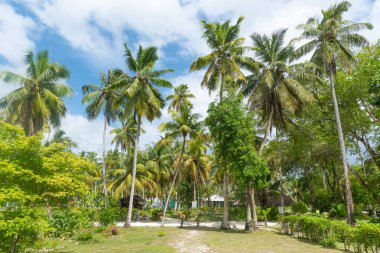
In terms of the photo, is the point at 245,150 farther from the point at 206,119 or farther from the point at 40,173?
the point at 40,173

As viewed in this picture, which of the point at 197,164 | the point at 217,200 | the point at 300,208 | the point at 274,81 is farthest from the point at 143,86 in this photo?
the point at 217,200

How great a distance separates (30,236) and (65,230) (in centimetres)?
1006

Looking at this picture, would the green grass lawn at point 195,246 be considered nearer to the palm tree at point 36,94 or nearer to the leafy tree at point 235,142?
the leafy tree at point 235,142

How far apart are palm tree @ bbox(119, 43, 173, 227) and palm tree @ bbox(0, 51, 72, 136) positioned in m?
5.20

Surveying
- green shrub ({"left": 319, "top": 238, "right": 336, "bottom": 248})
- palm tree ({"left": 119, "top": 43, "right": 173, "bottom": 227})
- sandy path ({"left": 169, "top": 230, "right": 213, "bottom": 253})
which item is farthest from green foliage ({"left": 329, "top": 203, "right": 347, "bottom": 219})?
palm tree ({"left": 119, "top": 43, "right": 173, "bottom": 227})

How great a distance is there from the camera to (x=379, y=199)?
1008 inches

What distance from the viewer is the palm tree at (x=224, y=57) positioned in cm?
2483

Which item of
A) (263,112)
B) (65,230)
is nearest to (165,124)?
(263,112)

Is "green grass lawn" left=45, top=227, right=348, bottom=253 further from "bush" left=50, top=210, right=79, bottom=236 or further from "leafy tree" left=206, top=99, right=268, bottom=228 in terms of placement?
"leafy tree" left=206, top=99, right=268, bottom=228

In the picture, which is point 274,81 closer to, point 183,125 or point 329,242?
point 183,125

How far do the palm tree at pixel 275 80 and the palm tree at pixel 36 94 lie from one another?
16.0 m

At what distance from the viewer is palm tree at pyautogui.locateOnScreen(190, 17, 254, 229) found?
977 inches

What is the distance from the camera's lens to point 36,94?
72.7 feet

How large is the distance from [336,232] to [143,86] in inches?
757
